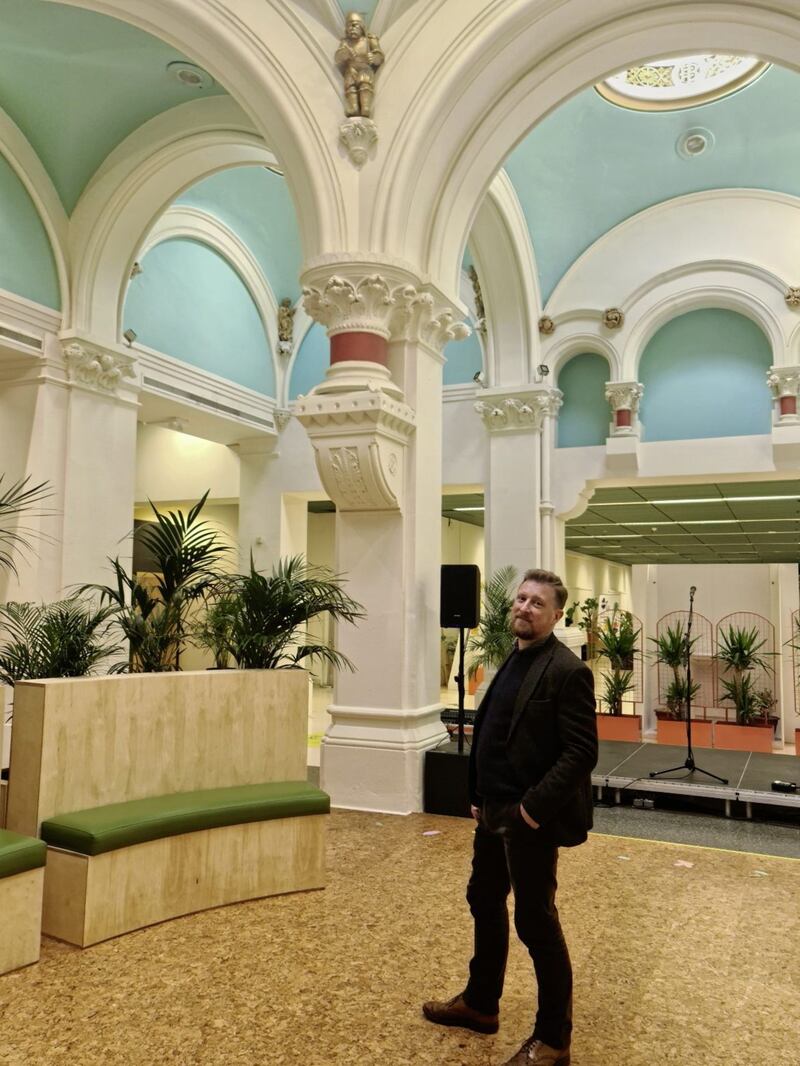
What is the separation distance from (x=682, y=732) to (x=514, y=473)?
3.87 m

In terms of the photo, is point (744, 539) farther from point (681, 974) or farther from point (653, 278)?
point (681, 974)

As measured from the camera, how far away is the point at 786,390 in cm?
858

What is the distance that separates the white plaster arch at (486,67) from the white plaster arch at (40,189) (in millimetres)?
3466

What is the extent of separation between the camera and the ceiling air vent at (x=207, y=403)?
9023 mm

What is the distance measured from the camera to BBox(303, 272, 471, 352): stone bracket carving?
5.44 meters

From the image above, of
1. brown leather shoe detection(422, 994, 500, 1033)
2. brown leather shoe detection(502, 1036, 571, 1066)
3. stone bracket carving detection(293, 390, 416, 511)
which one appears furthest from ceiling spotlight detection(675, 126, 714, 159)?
brown leather shoe detection(502, 1036, 571, 1066)

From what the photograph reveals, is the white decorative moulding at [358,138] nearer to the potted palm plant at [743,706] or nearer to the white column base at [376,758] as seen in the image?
the white column base at [376,758]

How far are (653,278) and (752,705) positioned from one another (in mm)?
4988

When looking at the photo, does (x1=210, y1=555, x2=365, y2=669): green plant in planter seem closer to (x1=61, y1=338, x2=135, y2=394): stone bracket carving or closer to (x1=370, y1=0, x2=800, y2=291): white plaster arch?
(x1=370, y1=0, x2=800, y2=291): white plaster arch

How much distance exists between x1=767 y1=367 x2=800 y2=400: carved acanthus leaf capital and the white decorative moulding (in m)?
5.00

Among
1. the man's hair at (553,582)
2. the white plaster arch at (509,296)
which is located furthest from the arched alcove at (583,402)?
the man's hair at (553,582)

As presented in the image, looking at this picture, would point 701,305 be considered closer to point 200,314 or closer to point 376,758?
point 200,314

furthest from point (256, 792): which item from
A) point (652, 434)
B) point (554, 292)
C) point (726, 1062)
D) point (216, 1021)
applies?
point (554, 292)

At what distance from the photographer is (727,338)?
9.16m
